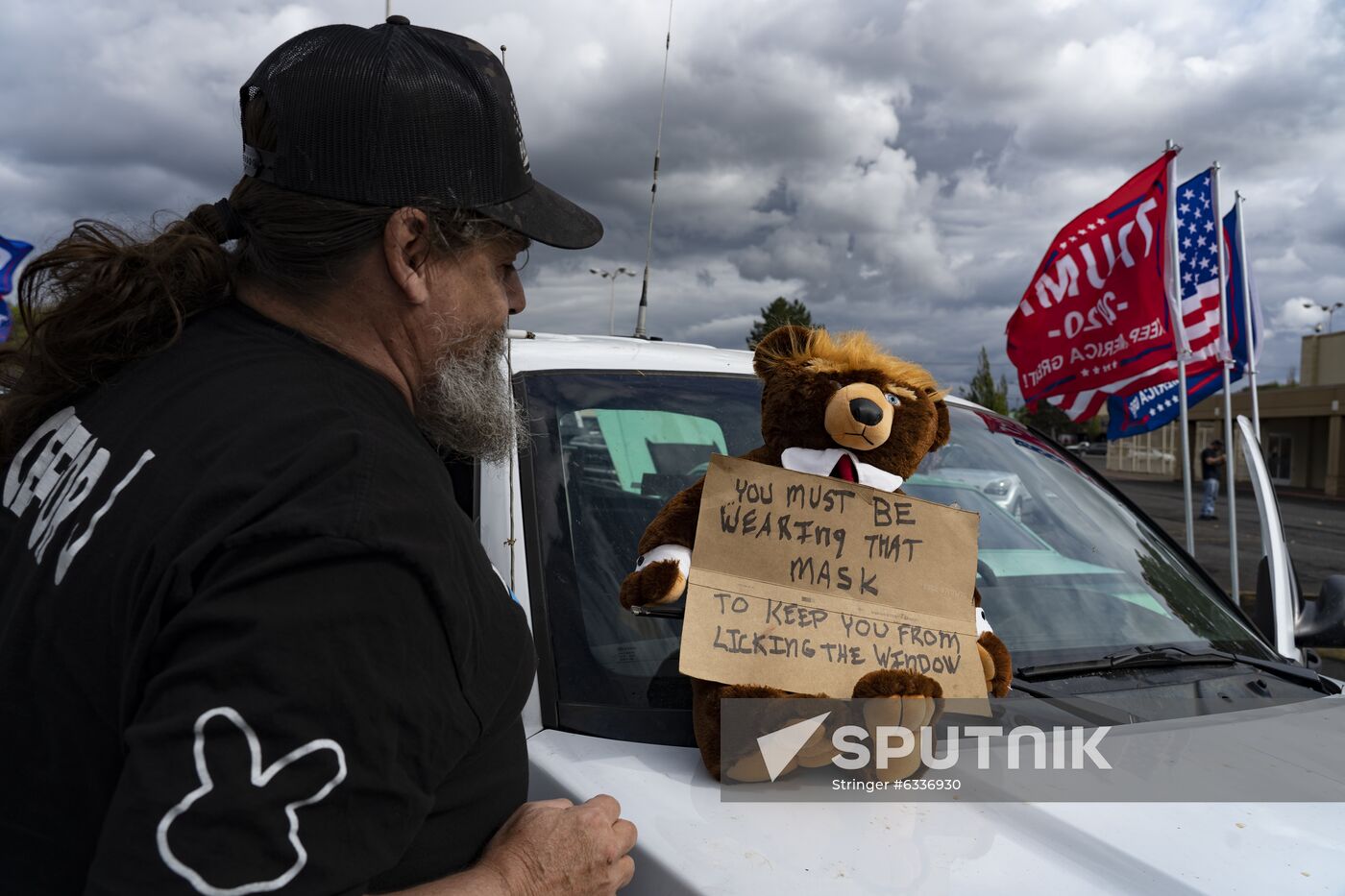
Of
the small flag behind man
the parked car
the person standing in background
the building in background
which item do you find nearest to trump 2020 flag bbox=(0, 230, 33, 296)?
the small flag behind man

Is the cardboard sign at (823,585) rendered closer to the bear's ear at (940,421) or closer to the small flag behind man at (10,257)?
the bear's ear at (940,421)

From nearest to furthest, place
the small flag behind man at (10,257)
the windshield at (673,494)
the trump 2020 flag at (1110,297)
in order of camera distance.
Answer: the windshield at (673,494) < the trump 2020 flag at (1110,297) < the small flag behind man at (10,257)

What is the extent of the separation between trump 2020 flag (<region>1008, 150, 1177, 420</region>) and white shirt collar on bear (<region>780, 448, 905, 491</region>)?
174 inches

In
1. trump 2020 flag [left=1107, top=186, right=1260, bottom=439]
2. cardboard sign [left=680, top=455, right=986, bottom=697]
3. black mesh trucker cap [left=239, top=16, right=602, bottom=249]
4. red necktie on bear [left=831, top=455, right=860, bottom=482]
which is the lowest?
cardboard sign [left=680, top=455, right=986, bottom=697]

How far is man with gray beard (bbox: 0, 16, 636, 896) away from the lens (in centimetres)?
89

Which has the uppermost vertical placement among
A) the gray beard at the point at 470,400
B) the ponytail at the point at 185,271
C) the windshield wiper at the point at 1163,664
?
the ponytail at the point at 185,271

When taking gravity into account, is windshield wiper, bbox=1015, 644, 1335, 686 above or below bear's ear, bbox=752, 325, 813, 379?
below

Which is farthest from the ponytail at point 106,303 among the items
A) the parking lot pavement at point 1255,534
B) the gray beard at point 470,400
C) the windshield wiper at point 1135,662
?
the parking lot pavement at point 1255,534

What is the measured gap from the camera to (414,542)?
991mm

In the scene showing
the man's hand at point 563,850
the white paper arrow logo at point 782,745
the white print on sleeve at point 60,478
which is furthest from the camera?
the white paper arrow logo at point 782,745

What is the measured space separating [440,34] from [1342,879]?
1679 mm

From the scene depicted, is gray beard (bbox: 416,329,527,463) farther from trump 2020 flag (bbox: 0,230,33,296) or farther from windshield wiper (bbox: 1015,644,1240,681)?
trump 2020 flag (bbox: 0,230,33,296)

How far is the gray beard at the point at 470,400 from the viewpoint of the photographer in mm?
1393

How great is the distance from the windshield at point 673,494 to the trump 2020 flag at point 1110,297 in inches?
126
